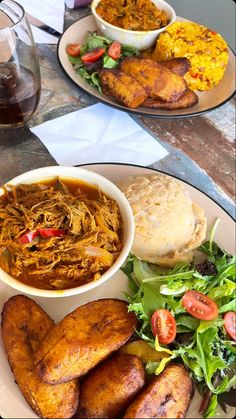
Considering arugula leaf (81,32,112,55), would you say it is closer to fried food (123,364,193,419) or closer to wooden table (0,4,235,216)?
wooden table (0,4,235,216)

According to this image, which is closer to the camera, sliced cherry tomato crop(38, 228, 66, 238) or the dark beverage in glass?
sliced cherry tomato crop(38, 228, 66, 238)

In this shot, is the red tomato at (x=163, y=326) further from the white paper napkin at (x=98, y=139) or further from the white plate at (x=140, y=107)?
the white plate at (x=140, y=107)

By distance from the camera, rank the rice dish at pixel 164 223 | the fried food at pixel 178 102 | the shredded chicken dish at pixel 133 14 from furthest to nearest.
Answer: the shredded chicken dish at pixel 133 14
the fried food at pixel 178 102
the rice dish at pixel 164 223

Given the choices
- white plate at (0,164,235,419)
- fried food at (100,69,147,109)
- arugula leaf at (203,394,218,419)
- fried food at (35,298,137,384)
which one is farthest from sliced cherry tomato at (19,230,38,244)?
fried food at (100,69,147,109)

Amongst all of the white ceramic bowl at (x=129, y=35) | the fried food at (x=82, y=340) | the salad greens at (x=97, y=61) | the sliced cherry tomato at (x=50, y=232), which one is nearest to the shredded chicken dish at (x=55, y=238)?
the sliced cherry tomato at (x=50, y=232)

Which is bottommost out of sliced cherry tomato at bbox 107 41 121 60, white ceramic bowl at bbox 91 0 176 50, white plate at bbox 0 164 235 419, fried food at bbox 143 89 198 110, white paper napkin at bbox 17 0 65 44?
white plate at bbox 0 164 235 419

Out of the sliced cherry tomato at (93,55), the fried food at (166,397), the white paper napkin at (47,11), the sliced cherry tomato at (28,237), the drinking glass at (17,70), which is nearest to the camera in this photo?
the fried food at (166,397)
